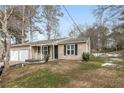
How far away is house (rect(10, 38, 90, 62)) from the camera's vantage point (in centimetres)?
1759

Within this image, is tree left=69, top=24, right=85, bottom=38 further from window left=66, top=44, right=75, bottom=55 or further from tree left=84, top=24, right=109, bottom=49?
window left=66, top=44, right=75, bottom=55

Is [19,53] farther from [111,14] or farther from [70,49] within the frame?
[111,14]

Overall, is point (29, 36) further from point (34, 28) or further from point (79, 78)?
point (79, 78)

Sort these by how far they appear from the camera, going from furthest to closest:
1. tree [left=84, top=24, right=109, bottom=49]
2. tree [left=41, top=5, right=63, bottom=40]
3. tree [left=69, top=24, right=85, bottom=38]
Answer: tree [left=84, top=24, right=109, bottom=49] < tree [left=41, top=5, right=63, bottom=40] < tree [left=69, top=24, right=85, bottom=38]

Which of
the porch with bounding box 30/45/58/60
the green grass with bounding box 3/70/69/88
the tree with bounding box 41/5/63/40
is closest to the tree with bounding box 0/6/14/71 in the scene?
the green grass with bounding box 3/70/69/88

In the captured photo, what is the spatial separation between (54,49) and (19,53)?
4.05 meters

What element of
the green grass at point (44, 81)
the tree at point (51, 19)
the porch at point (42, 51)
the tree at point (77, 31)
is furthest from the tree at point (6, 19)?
the tree at point (77, 31)

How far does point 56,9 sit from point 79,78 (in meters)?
14.3

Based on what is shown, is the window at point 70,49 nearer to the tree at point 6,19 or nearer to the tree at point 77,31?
the tree at point 77,31

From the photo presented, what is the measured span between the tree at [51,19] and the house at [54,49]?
3.06 m

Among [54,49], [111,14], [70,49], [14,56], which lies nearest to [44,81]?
[111,14]

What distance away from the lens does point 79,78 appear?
963 cm
